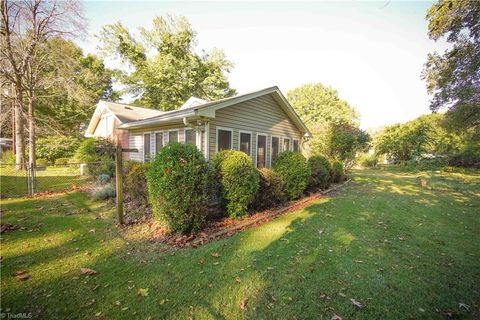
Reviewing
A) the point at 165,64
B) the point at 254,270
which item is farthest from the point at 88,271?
the point at 165,64

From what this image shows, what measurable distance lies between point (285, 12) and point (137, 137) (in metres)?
10.4

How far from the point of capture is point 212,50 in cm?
2775

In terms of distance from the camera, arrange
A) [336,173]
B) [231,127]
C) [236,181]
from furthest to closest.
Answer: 1. [336,173]
2. [231,127]
3. [236,181]

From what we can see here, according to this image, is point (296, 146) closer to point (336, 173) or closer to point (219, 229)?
point (336, 173)

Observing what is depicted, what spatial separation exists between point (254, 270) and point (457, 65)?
56.1ft

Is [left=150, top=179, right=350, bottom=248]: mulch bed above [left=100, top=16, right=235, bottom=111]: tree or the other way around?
the other way around

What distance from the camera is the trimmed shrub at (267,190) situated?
22.6 feet

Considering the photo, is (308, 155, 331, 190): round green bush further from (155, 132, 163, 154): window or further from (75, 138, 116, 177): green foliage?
(75, 138, 116, 177): green foliage

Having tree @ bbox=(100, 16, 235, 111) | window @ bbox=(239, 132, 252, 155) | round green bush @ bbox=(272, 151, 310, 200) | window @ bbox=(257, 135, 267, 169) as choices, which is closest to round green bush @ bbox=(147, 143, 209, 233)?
round green bush @ bbox=(272, 151, 310, 200)

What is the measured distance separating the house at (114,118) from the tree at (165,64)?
7.41 meters

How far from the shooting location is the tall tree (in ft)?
32.0

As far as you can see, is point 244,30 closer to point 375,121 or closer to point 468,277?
point 468,277

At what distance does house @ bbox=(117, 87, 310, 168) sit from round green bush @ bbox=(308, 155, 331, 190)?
2.21 metres

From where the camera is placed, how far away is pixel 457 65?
12.1 meters
